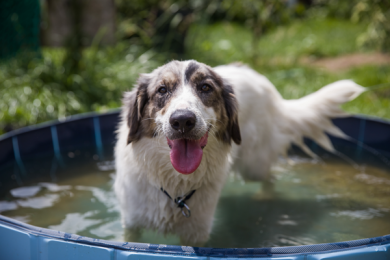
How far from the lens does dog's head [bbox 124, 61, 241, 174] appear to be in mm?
2381

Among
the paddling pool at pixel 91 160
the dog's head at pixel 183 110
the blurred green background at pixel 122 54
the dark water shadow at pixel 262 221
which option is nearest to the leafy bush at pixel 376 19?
the blurred green background at pixel 122 54

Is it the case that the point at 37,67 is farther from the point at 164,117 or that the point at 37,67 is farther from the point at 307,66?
the point at 307,66

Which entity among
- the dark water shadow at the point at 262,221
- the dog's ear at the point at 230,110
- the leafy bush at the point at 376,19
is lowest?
the dark water shadow at the point at 262,221

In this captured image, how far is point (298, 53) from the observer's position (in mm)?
10391

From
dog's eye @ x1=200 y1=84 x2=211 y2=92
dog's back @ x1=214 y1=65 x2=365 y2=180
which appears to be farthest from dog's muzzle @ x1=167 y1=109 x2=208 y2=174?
dog's back @ x1=214 y1=65 x2=365 y2=180

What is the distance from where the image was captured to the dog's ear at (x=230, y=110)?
114 inches

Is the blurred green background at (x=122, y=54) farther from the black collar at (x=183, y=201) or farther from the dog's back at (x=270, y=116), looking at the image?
the black collar at (x=183, y=201)

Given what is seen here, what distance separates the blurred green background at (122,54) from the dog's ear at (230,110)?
2.23 meters

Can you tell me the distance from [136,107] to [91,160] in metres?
2.05

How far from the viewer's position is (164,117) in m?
2.46

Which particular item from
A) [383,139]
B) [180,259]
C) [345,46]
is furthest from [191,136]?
[345,46]

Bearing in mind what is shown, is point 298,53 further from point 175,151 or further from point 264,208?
point 175,151

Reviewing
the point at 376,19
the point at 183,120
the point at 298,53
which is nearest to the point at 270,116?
the point at 183,120

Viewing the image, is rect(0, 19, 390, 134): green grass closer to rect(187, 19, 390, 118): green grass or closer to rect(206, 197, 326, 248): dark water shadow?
rect(187, 19, 390, 118): green grass
